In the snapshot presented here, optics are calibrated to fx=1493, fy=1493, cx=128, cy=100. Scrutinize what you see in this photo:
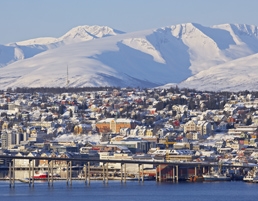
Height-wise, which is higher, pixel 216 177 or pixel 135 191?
pixel 216 177

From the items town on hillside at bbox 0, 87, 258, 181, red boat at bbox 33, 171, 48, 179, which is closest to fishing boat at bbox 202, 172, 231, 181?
town on hillside at bbox 0, 87, 258, 181

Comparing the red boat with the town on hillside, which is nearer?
the red boat

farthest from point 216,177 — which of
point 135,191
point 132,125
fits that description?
point 132,125

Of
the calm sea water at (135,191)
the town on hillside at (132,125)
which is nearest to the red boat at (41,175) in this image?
the town on hillside at (132,125)

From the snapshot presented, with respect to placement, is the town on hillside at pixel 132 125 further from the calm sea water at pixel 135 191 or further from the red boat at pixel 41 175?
the calm sea water at pixel 135 191

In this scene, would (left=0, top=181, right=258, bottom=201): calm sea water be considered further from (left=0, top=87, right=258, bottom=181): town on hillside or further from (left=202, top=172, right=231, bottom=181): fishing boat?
(left=0, top=87, right=258, bottom=181): town on hillside

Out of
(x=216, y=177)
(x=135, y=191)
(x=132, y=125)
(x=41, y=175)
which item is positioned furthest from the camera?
(x=132, y=125)

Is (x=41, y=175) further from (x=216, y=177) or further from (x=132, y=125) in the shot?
(x=132, y=125)
